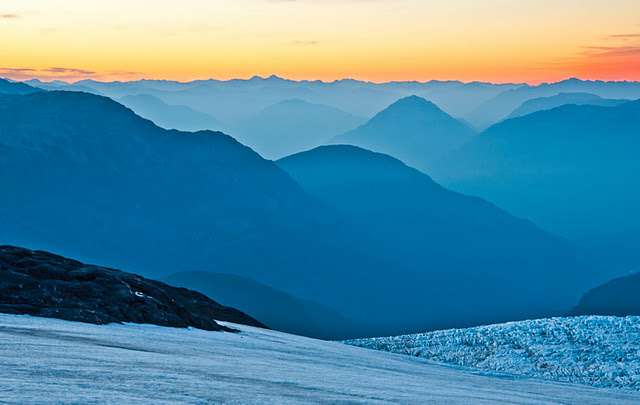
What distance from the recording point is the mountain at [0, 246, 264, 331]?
33622 millimetres

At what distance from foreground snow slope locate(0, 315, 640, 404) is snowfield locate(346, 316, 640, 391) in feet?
12.5

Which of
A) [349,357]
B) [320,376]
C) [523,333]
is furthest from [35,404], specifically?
[523,333]

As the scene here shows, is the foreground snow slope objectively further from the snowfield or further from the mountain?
the snowfield

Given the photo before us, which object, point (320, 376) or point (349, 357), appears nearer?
point (320, 376)

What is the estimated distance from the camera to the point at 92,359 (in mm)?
21656

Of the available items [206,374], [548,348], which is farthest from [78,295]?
[548,348]

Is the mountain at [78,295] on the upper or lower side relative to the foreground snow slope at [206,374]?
upper

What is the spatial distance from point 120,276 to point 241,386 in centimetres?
2549

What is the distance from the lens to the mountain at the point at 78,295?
1324 inches

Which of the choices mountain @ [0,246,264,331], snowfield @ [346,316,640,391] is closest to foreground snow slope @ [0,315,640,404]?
mountain @ [0,246,264,331]

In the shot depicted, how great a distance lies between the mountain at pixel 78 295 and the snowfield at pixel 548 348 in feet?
44.9

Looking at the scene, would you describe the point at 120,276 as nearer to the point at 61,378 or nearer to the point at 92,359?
the point at 92,359

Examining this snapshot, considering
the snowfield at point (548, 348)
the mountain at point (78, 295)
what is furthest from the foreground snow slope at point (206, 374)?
the snowfield at point (548, 348)

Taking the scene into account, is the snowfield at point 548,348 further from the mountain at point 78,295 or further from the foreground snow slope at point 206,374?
the mountain at point 78,295
